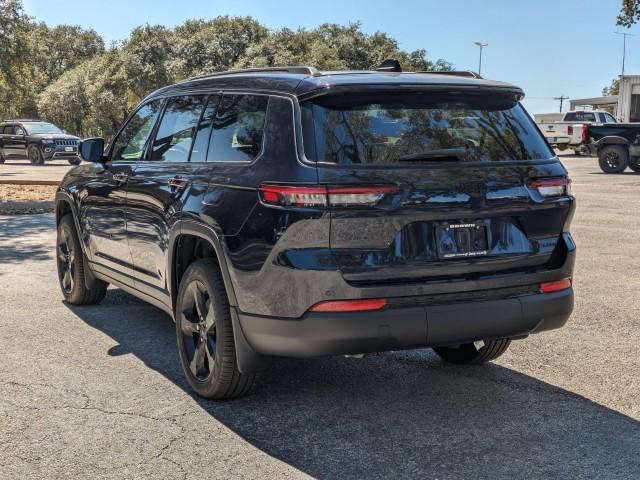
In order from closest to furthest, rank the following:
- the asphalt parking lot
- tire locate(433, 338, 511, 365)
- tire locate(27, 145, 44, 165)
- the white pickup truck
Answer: the asphalt parking lot < tire locate(433, 338, 511, 365) < tire locate(27, 145, 44, 165) < the white pickup truck

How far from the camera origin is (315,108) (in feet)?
12.8

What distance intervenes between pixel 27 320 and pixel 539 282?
4103 millimetres

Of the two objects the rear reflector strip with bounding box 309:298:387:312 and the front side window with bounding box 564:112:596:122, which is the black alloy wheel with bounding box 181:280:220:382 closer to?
the rear reflector strip with bounding box 309:298:387:312

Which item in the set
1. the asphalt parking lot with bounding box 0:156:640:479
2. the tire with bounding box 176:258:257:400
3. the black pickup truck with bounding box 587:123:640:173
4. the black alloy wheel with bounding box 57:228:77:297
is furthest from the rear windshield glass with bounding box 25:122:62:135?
the tire with bounding box 176:258:257:400

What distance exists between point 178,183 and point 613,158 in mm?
20776

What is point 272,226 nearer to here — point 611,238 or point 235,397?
point 235,397

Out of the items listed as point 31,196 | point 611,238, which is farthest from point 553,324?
point 31,196

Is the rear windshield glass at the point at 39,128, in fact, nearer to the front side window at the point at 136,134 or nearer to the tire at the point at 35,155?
the tire at the point at 35,155

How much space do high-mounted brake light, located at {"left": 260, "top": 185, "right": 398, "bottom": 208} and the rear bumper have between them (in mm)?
522

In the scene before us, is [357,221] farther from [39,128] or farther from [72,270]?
[39,128]

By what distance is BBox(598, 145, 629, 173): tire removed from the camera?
22.8 metres

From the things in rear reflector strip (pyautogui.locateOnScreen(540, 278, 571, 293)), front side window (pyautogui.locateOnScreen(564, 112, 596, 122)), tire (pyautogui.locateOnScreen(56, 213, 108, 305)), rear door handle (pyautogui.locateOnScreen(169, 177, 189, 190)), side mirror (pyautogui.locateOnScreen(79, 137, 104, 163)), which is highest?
side mirror (pyautogui.locateOnScreen(79, 137, 104, 163))

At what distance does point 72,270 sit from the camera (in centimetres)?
667

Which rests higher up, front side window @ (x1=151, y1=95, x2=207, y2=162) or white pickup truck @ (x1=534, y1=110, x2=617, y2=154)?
front side window @ (x1=151, y1=95, x2=207, y2=162)
